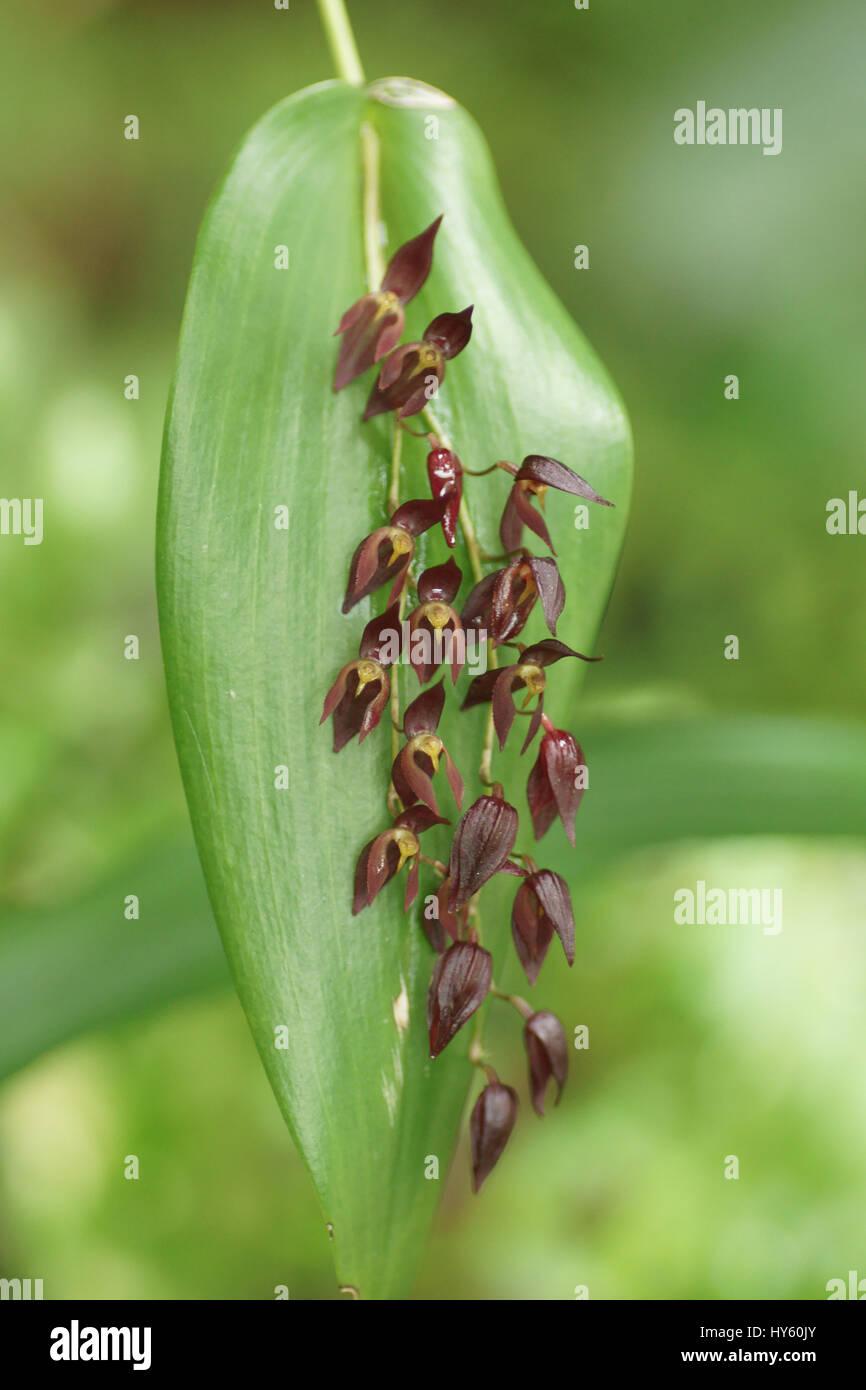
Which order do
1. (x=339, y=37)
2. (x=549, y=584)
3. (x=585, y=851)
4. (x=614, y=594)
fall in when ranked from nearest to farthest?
(x=549, y=584), (x=339, y=37), (x=585, y=851), (x=614, y=594)

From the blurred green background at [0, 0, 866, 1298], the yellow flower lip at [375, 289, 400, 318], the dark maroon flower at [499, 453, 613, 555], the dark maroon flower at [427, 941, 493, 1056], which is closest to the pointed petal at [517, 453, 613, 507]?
the dark maroon flower at [499, 453, 613, 555]

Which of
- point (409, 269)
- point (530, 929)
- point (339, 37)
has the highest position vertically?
point (339, 37)

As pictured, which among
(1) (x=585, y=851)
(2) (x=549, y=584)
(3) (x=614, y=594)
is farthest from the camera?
(3) (x=614, y=594)

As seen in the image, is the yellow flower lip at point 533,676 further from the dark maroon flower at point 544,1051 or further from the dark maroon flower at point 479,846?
the dark maroon flower at point 544,1051

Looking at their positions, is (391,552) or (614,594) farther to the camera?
(614,594)

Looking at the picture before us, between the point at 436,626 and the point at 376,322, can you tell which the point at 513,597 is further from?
the point at 376,322

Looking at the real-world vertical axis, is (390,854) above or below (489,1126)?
above

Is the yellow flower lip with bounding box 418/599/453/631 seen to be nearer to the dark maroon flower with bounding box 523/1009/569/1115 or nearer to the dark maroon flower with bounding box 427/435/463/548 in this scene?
the dark maroon flower with bounding box 427/435/463/548

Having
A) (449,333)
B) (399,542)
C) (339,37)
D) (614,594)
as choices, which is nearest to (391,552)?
(399,542)
